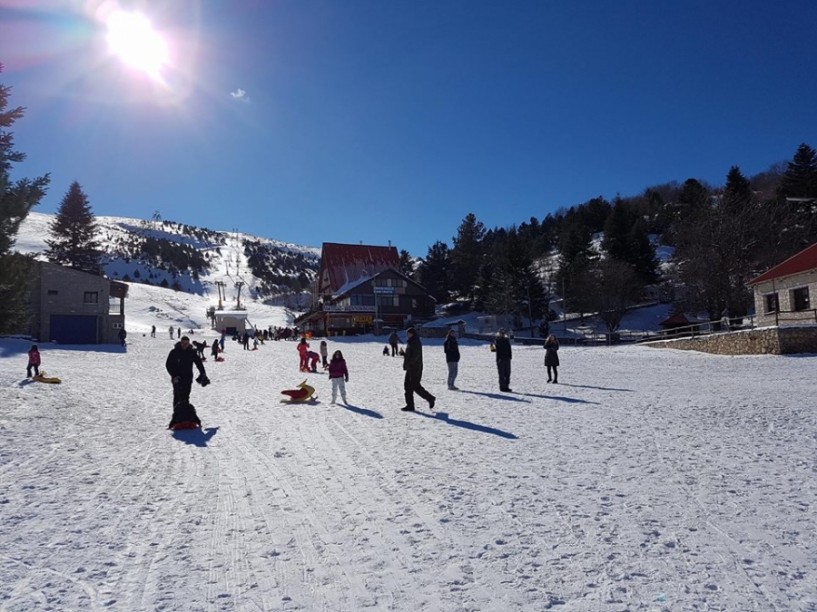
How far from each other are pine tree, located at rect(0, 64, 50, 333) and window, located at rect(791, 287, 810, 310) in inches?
1185

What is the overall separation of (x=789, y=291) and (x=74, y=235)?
2681 inches

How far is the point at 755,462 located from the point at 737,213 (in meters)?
38.8

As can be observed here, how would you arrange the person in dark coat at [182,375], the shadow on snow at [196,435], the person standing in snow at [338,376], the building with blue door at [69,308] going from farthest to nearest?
the building with blue door at [69,308] < the person standing in snow at [338,376] < the person in dark coat at [182,375] < the shadow on snow at [196,435]

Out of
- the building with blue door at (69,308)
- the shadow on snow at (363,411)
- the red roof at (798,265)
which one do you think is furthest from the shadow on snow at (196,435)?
the building with blue door at (69,308)

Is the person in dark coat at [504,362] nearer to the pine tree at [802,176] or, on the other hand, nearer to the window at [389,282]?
the window at [389,282]

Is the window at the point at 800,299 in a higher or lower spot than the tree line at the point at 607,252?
lower

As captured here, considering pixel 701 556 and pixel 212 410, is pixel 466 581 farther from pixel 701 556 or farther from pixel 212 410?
pixel 212 410

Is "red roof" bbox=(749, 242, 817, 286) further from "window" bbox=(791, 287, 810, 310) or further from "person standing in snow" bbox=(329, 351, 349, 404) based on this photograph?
"person standing in snow" bbox=(329, 351, 349, 404)

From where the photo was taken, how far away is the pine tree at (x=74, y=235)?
61.4 m

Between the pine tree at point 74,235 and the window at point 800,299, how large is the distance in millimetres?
63662

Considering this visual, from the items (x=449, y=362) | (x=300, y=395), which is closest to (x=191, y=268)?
(x=449, y=362)

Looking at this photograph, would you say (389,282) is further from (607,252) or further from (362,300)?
(607,252)

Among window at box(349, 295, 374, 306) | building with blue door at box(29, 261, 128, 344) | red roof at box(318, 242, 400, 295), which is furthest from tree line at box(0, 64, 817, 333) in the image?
building with blue door at box(29, 261, 128, 344)

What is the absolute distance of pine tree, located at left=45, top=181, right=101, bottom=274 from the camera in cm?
6138
